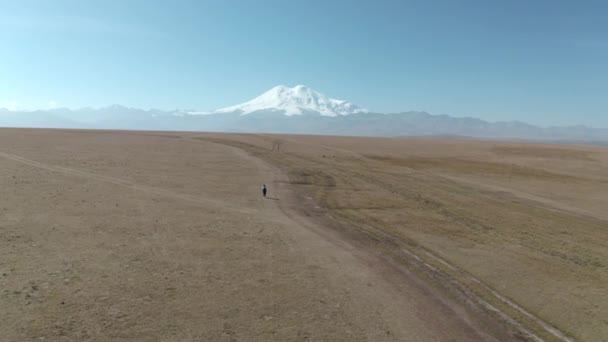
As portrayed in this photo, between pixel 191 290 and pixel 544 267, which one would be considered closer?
pixel 191 290

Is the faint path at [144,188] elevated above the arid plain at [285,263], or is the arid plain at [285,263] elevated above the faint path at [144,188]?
the faint path at [144,188]

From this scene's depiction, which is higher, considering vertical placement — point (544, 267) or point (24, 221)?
point (24, 221)

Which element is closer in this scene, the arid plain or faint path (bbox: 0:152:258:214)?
the arid plain

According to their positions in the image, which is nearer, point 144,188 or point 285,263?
point 285,263

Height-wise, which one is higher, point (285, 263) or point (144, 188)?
point (144, 188)

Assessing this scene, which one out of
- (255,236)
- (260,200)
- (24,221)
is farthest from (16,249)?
(260,200)

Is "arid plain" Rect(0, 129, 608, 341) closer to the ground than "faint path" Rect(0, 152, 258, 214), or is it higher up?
closer to the ground

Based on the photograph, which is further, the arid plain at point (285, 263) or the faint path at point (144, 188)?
the faint path at point (144, 188)

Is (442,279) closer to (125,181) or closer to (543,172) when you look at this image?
(125,181)
